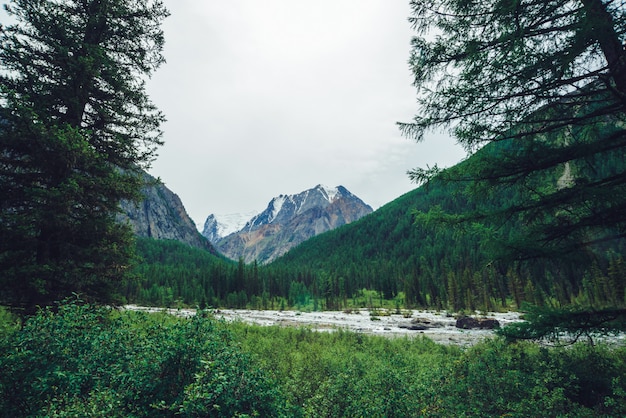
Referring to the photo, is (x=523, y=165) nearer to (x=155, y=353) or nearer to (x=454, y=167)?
(x=454, y=167)

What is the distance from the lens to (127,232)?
9594 mm

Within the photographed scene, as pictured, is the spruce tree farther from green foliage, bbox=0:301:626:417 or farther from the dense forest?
→ the dense forest

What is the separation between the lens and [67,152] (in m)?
8.07

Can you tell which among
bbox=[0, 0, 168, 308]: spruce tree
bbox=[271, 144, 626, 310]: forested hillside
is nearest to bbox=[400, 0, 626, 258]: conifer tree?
bbox=[271, 144, 626, 310]: forested hillside

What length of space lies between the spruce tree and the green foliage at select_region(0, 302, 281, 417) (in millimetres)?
3643

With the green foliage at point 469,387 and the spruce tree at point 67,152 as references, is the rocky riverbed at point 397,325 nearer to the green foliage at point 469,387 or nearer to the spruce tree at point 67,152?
the spruce tree at point 67,152

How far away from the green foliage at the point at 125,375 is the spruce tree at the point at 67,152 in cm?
364

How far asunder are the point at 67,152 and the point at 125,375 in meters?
7.15

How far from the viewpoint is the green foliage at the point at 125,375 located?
3600mm

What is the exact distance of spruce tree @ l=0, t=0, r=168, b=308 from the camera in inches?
299

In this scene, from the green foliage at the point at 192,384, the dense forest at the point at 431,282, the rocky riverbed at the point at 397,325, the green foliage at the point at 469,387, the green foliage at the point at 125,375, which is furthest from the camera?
the rocky riverbed at the point at 397,325

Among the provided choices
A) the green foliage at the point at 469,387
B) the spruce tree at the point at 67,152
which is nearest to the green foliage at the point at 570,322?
the green foliage at the point at 469,387

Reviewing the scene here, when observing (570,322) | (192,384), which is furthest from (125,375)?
(570,322)

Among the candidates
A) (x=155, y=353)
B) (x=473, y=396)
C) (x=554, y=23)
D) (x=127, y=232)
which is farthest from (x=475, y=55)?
(x=127, y=232)
